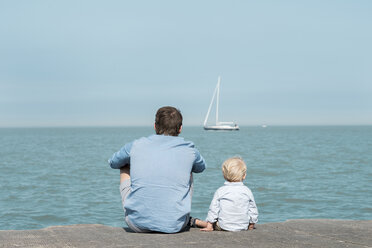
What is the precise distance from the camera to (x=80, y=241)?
4.18 metres

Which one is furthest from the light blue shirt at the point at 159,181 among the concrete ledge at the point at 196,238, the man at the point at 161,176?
the concrete ledge at the point at 196,238

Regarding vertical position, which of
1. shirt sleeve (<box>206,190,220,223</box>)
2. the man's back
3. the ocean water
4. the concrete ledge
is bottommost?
the ocean water

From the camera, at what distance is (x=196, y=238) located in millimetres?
4383

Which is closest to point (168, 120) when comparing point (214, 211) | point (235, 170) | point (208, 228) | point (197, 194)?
point (235, 170)

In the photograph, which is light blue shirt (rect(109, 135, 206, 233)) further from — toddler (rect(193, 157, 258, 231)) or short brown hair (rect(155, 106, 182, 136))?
toddler (rect(193, 157, 258, 231))

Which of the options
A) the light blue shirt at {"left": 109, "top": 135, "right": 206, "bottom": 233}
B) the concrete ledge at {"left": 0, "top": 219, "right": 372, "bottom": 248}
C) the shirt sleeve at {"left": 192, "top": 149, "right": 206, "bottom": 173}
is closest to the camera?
the concrete ledge at {"left": 0, "top": 219, "right": 372, "bottom": 248}

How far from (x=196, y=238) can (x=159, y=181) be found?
595 millimetres

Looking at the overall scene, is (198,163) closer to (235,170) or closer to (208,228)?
(235,170)

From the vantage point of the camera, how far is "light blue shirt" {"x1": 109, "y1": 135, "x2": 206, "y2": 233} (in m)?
4.41

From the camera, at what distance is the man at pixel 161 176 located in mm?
4406

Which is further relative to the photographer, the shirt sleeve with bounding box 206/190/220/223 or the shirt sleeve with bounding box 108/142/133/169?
the shirt sleeve with bounding box 206/190/220/223

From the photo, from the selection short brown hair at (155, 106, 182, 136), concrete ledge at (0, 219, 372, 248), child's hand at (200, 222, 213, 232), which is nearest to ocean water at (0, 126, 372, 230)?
concrete ledge at (0, 219, 372, 248)

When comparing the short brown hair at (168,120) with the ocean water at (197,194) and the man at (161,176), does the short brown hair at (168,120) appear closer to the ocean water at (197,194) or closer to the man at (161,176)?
the man at (161,176)

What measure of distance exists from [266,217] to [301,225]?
24.1ft
